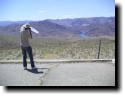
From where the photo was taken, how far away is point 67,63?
22.8ft

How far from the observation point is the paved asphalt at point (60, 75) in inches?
219

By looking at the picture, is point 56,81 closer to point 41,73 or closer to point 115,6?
point 41,73

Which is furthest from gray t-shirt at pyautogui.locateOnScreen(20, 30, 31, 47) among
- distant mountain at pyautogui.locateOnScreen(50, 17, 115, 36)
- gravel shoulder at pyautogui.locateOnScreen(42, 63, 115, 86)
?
distant mountain at pyautogui.locateOnScreen(50, 17, 115, 36)

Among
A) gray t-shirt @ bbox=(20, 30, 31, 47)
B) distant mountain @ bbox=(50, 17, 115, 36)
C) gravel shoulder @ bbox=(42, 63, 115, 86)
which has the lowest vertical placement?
gravel shoulder @ bbox=(42, 63, 115, 86)

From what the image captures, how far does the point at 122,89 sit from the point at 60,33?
129ft

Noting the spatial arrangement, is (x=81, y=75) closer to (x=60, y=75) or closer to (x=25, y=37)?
(x=60, y=75)

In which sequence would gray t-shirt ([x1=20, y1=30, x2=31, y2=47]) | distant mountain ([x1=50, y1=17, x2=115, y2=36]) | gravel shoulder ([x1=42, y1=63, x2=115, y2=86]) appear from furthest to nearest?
distant mountain ([x1=50, y1=17, x2=115, y2=36]), gray t-shirt ([x1=20, y1=30, x2=31, y2=47]), gravel shoulder ([x1=42, y1=63, x2=115, y2=86])

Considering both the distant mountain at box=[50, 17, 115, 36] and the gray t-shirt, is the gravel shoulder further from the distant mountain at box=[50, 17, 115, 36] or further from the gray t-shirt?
the distant mountain at box=[50, 17, 115, 36]

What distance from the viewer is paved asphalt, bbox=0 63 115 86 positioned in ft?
18.2

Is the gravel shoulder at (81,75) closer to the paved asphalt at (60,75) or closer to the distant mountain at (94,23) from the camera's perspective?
the paved asphalt at (60,75)

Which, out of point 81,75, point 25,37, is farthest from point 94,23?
point 81,75

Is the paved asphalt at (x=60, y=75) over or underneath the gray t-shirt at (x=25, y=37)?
underneath

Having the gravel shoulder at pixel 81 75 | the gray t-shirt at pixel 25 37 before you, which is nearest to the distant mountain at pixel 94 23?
the gravel shoulder at pixel 81 75

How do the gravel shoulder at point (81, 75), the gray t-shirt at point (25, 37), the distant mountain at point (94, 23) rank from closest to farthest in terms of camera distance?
the gravel shoulder at point (81, 75) → the gray t-shirt at point (25, 37) → the distant mountain at point (94, 23)
